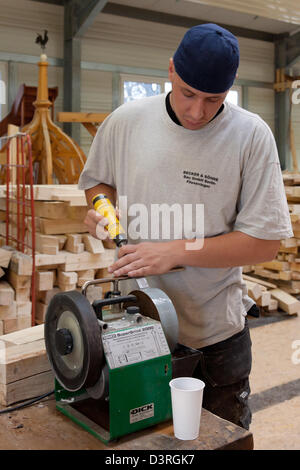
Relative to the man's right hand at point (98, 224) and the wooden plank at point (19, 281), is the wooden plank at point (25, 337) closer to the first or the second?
the man's right hand at point (98, 224)

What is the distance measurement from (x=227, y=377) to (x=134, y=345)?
28.7 inches

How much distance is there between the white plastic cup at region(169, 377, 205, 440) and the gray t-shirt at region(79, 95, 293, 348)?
1.82ft

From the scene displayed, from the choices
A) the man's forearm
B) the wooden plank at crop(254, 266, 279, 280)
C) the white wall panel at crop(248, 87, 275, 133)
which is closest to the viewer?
the man's forearm

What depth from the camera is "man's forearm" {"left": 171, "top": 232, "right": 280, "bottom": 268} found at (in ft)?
5.25

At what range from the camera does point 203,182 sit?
168cm

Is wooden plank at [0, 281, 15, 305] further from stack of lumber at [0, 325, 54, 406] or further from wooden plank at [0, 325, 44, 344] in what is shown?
stack of lumber at [0, 325, 54, 406]

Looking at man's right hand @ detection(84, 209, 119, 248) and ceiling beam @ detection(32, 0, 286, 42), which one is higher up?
ceiling beam @ detection(32, 0, 286, 42)

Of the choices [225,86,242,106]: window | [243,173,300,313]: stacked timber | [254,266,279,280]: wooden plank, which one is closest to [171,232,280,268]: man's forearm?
[243,173,300,313]: stacked timber

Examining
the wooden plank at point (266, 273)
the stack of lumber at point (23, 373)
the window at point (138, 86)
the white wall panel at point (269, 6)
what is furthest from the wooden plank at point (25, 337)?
the window at point (138, 86)

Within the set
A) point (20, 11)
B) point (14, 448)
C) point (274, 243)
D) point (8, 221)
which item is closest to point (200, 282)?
point (274, 243)

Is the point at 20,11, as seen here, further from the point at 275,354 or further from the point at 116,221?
the point at 116,221

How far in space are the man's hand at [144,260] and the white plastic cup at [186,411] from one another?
395 millimetres

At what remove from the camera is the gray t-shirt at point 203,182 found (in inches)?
64.8

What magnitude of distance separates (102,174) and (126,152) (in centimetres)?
15
